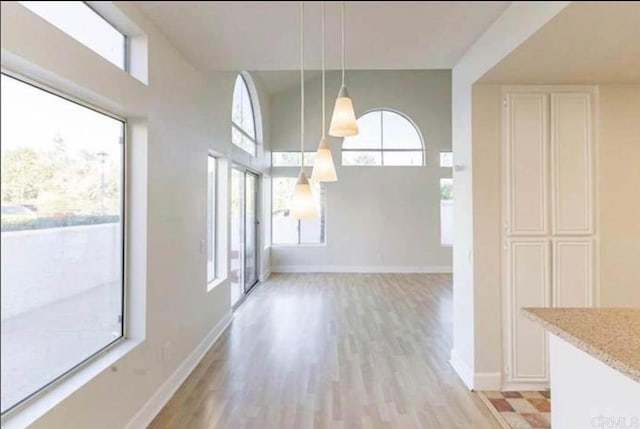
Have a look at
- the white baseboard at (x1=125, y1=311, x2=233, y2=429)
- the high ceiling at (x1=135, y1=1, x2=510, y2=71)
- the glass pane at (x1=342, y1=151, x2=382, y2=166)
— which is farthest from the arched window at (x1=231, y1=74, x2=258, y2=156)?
the high ceiling at (x1=135, y1=1, x2=510, y2=71)

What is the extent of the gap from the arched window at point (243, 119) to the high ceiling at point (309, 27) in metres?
3.77

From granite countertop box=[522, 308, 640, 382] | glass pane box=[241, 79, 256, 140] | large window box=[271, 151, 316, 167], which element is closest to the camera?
granite countertop box=[522, 308, 640, 382]

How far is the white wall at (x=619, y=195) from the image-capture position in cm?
288

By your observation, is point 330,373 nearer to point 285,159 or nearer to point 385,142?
point 285,159

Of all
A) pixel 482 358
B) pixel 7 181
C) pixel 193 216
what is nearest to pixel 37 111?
pixel 7 181

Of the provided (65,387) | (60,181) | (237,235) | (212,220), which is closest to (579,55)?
(60,181)

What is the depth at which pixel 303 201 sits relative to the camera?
6.25 ft

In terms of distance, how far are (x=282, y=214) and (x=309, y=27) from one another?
7432 millimetres

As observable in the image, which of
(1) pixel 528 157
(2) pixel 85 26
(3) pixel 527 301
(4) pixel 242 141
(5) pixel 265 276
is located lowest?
(5) pixel 265 276

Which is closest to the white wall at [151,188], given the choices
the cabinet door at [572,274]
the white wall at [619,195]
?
the cabinet door at [572,274]

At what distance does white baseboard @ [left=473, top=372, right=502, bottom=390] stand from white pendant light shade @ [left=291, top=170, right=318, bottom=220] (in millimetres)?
1976

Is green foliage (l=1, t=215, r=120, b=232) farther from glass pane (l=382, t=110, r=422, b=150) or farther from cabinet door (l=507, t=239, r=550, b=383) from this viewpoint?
glass pane (l=382, t=110, r=422, b=150)

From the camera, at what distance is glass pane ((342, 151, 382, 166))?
8.41m

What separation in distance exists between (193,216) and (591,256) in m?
3.13
